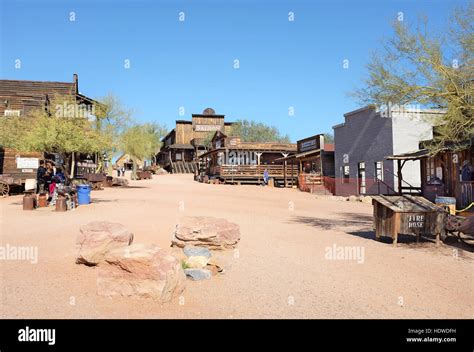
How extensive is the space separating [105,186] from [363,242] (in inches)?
917

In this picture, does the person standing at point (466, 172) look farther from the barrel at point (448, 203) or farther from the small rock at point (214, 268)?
the small rock at point (214, 268)

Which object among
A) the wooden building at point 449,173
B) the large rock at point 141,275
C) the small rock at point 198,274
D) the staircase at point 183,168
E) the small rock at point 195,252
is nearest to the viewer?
the large rock at point 141,275

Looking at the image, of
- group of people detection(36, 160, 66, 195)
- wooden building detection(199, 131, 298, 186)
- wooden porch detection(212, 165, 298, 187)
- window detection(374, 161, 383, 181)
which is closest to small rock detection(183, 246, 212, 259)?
group of people detection(36, 160, 66, 195)

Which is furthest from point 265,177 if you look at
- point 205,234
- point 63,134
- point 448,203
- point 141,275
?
point 141,275

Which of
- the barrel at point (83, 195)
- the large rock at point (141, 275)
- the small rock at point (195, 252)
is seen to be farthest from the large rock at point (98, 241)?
the barrel at point (83, 195)

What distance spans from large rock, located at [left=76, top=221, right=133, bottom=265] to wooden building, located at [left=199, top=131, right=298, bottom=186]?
2883cm

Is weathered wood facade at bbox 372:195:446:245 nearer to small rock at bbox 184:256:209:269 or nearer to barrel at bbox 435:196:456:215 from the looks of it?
barrel at bbox 435:196:456:215

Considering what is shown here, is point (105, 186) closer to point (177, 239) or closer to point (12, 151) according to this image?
point (12, 151)

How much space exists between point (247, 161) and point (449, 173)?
26.5m

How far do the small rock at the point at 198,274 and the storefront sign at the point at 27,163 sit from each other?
21.0 meters

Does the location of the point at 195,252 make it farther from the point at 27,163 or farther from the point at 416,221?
the point at 27,163

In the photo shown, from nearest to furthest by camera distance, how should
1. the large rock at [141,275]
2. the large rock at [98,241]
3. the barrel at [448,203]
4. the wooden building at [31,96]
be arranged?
the large rock at [141,275] < the large rock at [98,241] < the barrel at [448,203] < the wooden building at [31,96]

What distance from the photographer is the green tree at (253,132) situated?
218 ft

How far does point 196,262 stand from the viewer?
22.9 ft
